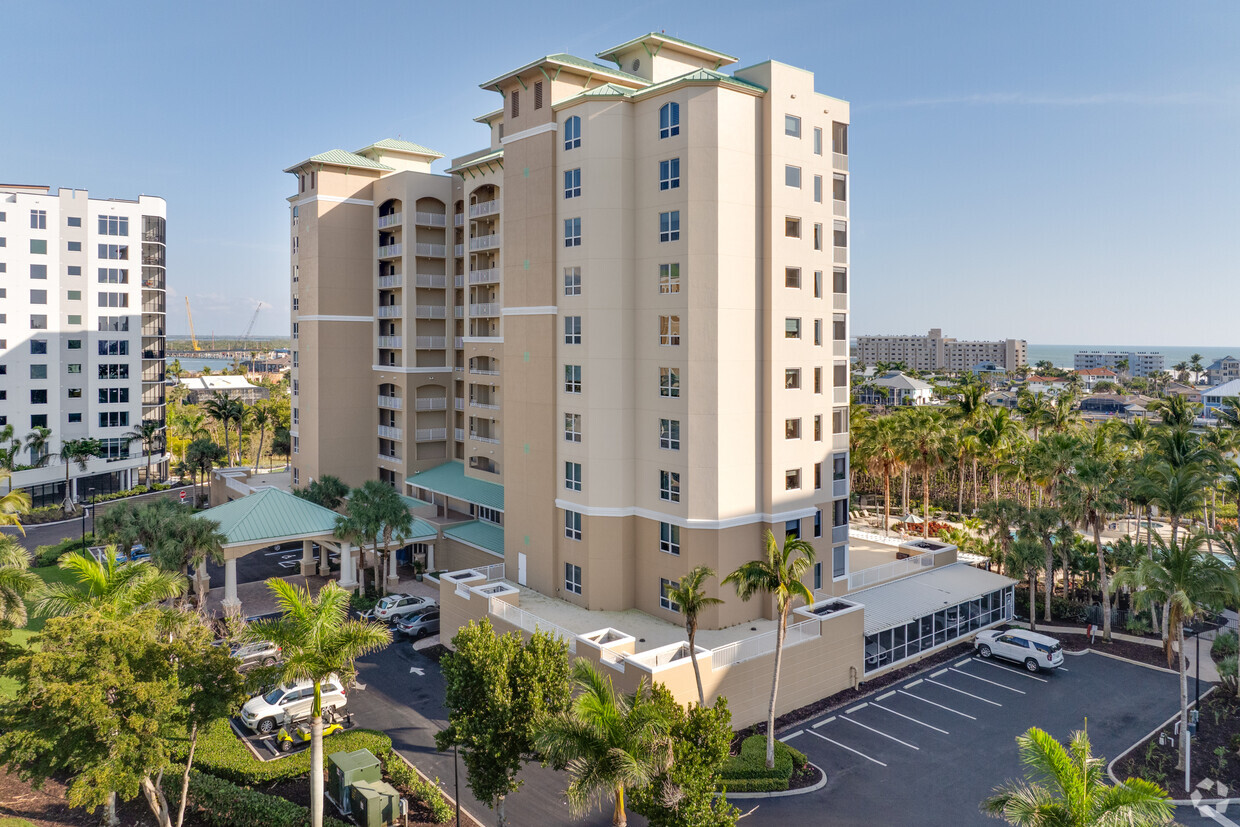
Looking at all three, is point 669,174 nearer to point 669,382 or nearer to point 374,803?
point 669,382

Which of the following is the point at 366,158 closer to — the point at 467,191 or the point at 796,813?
the point at 467,191

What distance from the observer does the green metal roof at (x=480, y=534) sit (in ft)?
154

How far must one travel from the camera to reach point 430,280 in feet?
191

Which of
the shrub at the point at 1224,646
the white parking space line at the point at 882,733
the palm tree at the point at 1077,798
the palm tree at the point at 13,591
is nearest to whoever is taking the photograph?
the palm tree at the point at 1077,798

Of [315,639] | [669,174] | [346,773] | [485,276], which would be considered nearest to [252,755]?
[346,773]

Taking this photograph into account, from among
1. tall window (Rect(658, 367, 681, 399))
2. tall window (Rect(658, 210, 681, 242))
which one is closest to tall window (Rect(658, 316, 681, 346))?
tall window (Rect(658, 367, 681, 399))

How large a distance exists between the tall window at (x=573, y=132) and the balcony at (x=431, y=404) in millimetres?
26122

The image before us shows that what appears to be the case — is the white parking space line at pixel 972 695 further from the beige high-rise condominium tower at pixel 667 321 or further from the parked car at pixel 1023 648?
the beige high-rise condominium tower at pixel 667 321

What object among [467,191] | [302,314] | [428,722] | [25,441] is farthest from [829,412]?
[25,441]

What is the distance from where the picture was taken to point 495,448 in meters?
52.8

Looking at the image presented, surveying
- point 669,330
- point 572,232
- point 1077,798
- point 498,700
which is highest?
point 572,232

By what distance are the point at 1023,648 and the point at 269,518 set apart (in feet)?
131

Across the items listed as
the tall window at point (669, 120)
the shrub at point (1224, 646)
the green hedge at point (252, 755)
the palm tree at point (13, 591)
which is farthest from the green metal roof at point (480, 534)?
the shrub at point (1224, 646)

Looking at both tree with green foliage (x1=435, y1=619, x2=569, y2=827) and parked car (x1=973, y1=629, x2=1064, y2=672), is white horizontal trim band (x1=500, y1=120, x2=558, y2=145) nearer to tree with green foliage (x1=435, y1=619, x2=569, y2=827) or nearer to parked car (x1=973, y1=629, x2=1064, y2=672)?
tree with green foliage (x1=435, y1=619, x2=569, y2=827)
